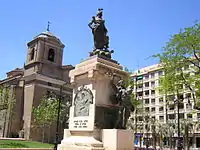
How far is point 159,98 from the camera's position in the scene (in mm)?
68125

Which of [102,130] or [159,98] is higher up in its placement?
[159,98]

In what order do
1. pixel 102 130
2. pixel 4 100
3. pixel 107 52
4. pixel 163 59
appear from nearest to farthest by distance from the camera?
pixel 102 130, pixel 107 52, pixel 163 59, pixel 4 100

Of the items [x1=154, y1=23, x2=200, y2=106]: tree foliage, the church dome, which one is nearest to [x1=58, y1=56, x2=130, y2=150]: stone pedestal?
[x1=154, y1=23, x2=200, y2=106]: tree foliage

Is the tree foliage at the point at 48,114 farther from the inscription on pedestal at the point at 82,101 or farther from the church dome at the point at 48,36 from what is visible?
the inscription on pedestal at the point at 82,101

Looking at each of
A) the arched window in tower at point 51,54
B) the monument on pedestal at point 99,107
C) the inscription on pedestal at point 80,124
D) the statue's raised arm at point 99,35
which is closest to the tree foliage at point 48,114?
the arched window in tower at point 51,54

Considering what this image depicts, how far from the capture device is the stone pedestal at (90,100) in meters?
11.0

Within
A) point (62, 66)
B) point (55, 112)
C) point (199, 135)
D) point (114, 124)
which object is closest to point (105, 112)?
point (114, 124)

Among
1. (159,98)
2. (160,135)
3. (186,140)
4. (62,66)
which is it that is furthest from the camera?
(159,98)

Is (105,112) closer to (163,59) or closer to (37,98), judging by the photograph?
(163,59)

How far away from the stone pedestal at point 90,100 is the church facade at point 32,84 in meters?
37.1

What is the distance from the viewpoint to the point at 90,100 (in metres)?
11.5

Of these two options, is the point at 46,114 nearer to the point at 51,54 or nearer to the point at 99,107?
the point at 51,54

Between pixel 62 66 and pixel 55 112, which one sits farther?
pixel 62 66

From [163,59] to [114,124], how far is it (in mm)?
12373
